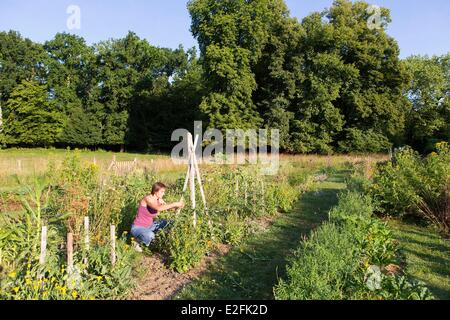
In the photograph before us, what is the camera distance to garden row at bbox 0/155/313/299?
4.13 metres

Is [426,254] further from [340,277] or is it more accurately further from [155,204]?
[155,204]

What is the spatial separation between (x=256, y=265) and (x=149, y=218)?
1763mm

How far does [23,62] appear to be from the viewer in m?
44.8

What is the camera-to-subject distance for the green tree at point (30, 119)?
41.2 metres

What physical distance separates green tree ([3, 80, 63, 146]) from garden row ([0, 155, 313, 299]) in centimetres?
3636

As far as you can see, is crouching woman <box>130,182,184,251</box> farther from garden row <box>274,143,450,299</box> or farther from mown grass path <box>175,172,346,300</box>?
garden row <box>274,143,450,299</box>

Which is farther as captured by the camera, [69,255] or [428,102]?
[428,102]

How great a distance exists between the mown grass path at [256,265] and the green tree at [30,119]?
3834 centimetres

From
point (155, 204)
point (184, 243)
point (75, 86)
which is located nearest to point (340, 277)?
point (184, 243)

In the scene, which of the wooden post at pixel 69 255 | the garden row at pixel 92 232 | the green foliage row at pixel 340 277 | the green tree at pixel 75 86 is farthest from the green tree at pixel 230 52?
the wooden post at pixel 69 255

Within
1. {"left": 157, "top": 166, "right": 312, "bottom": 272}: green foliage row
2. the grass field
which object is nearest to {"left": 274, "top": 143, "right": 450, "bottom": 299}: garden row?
the grass field

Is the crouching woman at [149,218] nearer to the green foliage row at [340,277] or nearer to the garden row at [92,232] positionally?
the garden row at [92,232]

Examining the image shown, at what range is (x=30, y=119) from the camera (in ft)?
137

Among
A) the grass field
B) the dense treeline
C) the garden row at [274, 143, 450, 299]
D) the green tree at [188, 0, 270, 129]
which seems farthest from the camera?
the dense treeline
